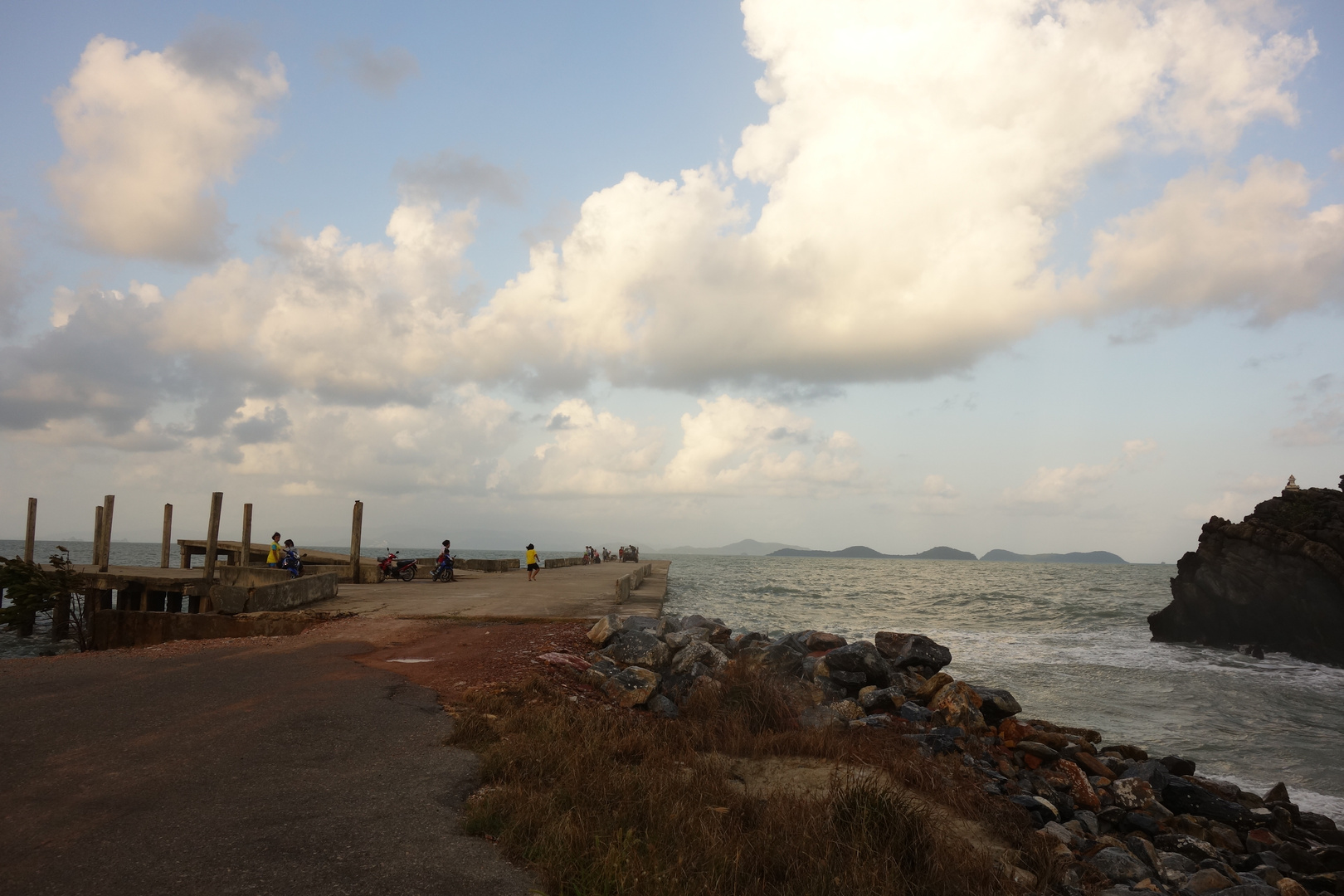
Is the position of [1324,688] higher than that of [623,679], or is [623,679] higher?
[623,679]

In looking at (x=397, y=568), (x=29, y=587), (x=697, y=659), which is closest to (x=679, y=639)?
(x=697, y=659)

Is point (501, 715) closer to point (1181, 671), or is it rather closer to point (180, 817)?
point (180, 817)

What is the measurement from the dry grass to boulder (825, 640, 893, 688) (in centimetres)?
362

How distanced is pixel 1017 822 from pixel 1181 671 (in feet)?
62.7

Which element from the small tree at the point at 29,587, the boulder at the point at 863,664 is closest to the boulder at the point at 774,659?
the boulder at the point at 863,664

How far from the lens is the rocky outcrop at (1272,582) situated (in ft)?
88.2

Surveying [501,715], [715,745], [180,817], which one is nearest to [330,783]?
[180,817]

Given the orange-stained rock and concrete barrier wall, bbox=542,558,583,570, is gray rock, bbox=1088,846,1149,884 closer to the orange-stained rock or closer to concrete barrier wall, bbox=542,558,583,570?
the orange-stained rock

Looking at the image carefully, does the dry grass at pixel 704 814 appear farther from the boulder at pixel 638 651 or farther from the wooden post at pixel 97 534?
the wooden post at pixel 97 534

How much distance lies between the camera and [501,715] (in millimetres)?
7961

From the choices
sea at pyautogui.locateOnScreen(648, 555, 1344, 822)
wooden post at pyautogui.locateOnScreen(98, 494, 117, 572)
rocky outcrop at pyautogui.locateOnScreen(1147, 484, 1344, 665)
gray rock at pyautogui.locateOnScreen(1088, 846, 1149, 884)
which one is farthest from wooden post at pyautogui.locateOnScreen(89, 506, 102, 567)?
rocky outcrop at pyautogui.locateOnScreen(1147, 484, 1344, 665)

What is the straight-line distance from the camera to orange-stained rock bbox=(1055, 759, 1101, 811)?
28.5 ft

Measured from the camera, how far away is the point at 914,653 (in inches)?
527

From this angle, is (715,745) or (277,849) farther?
(715,745)
